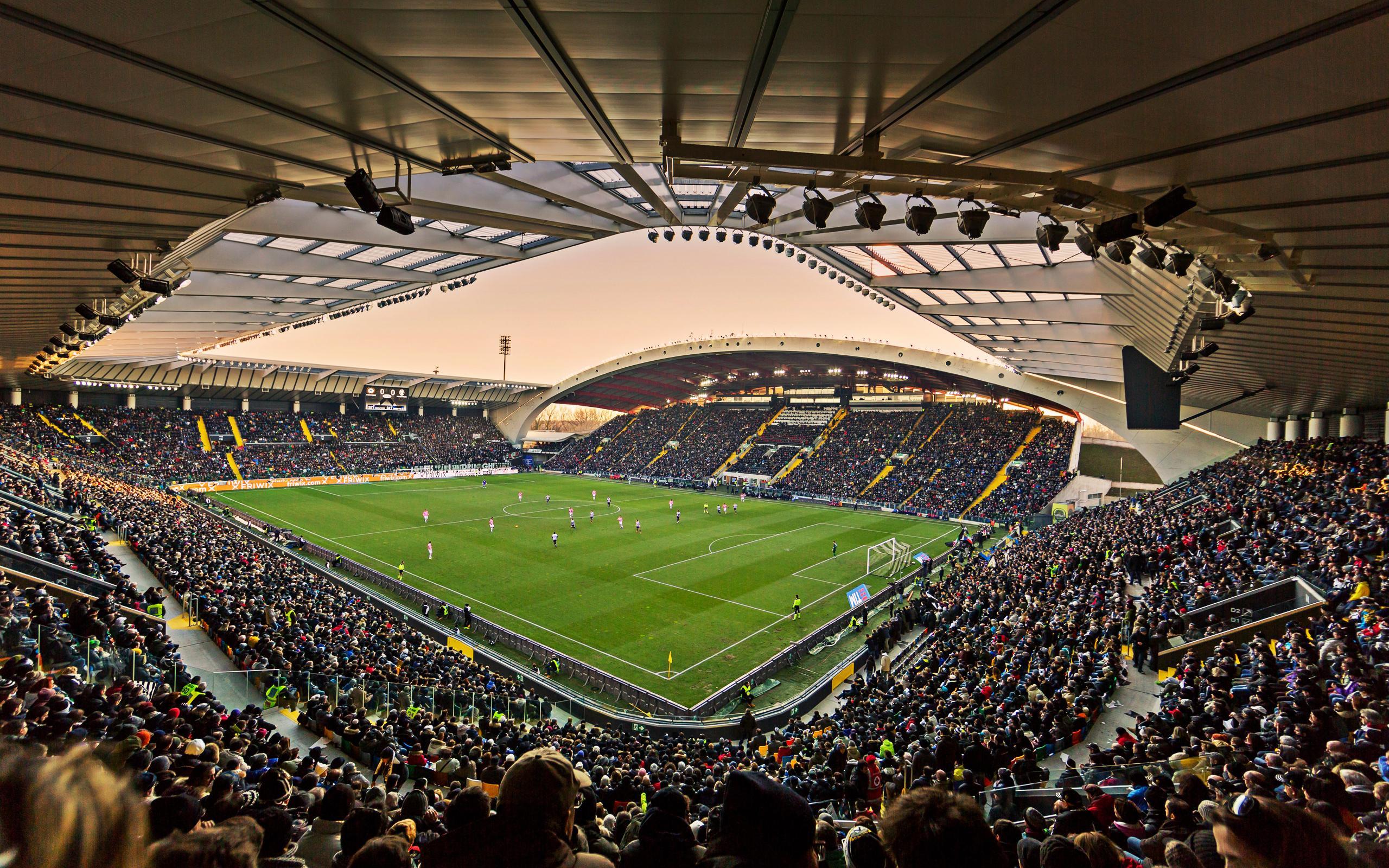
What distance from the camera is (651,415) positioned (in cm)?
7850

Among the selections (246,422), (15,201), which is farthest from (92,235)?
(246,422)

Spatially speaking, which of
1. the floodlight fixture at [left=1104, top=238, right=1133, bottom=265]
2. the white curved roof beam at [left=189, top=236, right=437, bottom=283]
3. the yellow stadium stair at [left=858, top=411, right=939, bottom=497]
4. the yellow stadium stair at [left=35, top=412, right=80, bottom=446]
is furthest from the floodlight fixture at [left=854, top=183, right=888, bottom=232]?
the yellow stadium stair at [left=35, top=412, right=80, bottom=446]

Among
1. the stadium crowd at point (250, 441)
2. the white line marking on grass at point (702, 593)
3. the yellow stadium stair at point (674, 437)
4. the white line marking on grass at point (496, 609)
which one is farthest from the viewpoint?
the yellow stadium stair at point (674, 437)

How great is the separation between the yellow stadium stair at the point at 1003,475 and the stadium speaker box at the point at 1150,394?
79.6 ft

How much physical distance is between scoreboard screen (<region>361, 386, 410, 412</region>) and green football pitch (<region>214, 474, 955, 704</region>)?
49.4 ft

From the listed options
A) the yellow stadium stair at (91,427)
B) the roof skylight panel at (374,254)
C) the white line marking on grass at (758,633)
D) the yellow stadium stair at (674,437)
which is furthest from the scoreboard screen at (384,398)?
the roof skylight panel at (374,254)

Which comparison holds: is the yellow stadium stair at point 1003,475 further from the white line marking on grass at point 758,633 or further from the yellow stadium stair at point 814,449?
the white line marking on grass at point 758,633

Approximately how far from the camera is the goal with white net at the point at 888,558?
27016 mm

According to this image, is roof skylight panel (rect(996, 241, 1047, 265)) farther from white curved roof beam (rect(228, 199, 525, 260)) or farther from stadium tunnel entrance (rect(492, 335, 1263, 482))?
stadium tunnel entrance (rect(492, 335, 1263, 482))

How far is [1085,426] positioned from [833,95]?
6286 centimetres

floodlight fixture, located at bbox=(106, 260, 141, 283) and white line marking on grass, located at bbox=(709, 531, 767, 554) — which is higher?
floodlight fixture, located at bbox=(106, 260, 141, 283)

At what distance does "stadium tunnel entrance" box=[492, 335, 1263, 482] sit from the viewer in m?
36.8

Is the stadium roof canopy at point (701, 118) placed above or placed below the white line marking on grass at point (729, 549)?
above

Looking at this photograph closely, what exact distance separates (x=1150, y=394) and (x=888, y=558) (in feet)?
47.6
